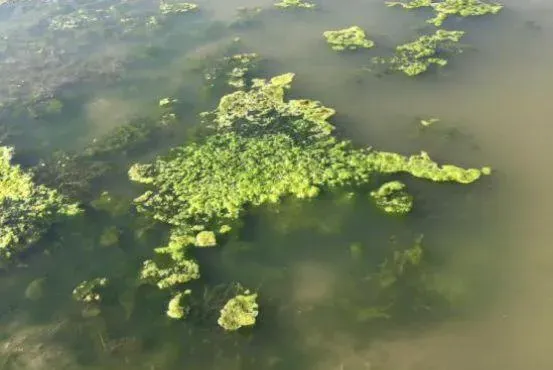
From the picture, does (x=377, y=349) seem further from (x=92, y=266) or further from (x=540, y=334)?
(x=92, y=266)

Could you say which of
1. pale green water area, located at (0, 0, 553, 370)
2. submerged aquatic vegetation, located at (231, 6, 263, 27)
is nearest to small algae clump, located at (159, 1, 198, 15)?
submerged aquatic vegetation, located at (231, 6, 263, 27)

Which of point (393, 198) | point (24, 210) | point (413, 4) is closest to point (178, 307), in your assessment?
point (24, 210)

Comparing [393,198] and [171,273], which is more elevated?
[393,198]

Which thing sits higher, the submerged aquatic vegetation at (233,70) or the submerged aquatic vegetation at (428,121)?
the submerged aquatic vegetation at (233,70)

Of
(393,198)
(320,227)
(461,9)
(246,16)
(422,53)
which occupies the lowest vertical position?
(320,227)

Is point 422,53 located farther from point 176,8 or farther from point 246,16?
point 176,8

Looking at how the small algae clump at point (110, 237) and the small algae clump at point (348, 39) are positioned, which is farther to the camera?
the small algae clump at point (348, 39)

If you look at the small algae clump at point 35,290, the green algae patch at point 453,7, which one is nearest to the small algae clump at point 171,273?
the small algae clump at point 35,290

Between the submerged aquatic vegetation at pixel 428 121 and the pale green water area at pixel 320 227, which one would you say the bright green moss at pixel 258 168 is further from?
the submerged aquatic vegetation at pixel 428 121
